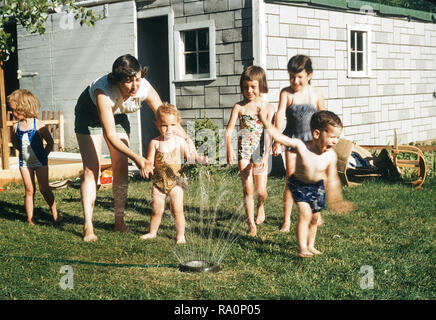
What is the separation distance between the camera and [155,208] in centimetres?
474

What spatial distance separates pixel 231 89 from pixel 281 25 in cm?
140

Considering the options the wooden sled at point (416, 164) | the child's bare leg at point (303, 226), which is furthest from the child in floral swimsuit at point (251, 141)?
the wooden sled at point (416, 164)

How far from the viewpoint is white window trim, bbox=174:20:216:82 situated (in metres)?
9.38

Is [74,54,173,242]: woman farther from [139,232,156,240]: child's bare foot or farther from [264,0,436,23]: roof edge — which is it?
[264,0,436,23]: roof edge

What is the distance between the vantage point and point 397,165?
24.8 feet

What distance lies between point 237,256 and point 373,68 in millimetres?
8494

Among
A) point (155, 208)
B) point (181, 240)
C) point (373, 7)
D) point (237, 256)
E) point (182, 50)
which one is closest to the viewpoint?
point (237, 256)

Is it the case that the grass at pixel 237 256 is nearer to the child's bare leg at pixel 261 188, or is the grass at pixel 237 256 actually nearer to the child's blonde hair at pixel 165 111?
the child's bare leg at pixel 261 188

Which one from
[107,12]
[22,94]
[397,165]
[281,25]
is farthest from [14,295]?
[107,12]

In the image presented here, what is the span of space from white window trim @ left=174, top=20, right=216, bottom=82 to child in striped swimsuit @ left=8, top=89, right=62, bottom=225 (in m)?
4.30

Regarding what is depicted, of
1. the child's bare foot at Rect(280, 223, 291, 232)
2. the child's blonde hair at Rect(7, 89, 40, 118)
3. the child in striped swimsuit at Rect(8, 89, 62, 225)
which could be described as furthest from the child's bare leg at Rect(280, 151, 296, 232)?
the child's blonde hair at Rect(7, 89, 40, 118)

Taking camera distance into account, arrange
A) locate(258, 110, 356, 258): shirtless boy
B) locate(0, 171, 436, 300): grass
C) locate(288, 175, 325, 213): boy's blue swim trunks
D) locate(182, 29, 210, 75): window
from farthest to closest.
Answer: locate(182, 29, 210, 75): window < locate(288, 175, 325, 213): boy's blue swim trunks < locate(258, 110, 356, 258): shirtless boy < locate(0, 171, 436, 300): grass

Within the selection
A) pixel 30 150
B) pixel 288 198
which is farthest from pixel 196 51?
pixel 288 198

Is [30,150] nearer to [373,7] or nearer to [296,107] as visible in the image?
[296,107]
